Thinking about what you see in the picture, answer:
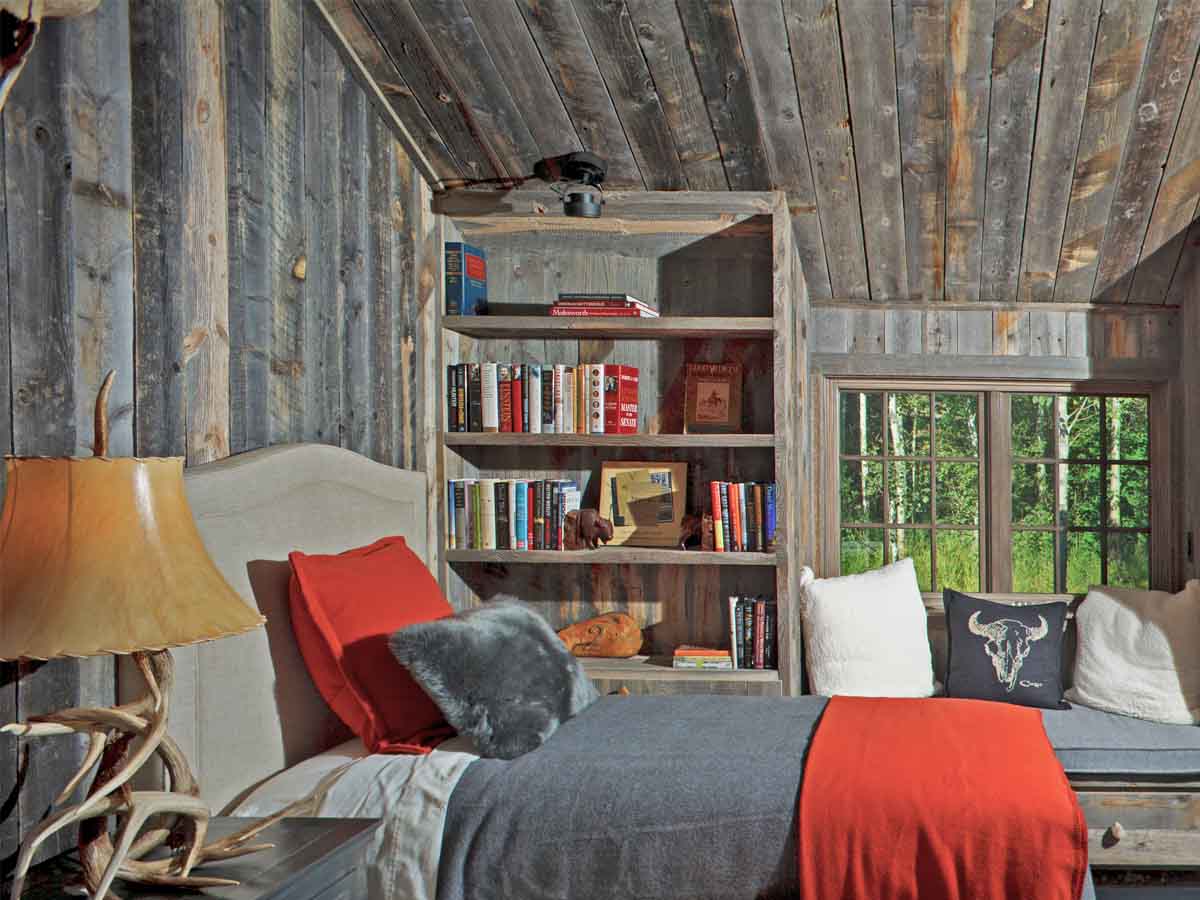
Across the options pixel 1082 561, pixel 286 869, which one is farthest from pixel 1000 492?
pixel 286 869

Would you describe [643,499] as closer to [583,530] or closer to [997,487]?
[583,530]

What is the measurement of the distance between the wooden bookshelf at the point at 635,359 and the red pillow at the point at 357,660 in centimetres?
119

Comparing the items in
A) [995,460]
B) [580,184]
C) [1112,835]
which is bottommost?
[1112,835]

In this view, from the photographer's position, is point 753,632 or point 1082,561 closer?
point 753,632

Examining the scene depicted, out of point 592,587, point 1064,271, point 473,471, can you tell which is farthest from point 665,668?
point 1064,271

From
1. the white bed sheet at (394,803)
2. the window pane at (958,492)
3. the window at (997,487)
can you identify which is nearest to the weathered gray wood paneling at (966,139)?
the window at (997,487)

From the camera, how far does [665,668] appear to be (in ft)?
12.1

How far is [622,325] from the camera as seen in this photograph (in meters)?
3.63

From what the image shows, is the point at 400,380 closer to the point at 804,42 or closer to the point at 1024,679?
the point at 804,42

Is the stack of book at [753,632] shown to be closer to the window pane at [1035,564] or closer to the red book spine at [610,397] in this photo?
the red book spine at [610,397]

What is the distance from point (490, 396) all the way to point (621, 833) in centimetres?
188

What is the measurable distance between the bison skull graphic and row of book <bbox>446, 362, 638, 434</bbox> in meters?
1.44

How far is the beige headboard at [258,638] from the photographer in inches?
85.2

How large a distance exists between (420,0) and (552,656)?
171 cm
